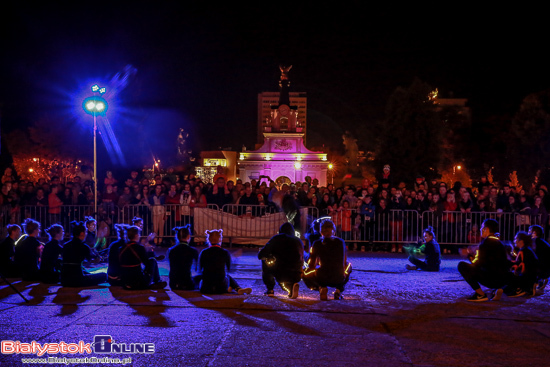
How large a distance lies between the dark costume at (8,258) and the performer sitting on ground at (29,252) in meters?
0.25

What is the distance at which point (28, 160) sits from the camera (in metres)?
43.4

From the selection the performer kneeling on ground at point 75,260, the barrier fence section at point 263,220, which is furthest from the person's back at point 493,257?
the performer kneeling on ground at point 75,260

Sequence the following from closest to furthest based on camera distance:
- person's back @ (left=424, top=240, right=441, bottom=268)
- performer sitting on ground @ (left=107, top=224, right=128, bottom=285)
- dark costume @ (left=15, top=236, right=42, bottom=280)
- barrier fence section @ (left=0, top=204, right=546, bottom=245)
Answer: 1. performer sitting on ground @ (left=107, top=224, right=128, bottom=285)
2. dark costume @ (left=15, top=236, right=42, bottom=280)
3. person's back @ (left=424, top=240, right=441, bottom=268)
4. barrier fence section @ (left=0, top=204, right=546, bottom=245)

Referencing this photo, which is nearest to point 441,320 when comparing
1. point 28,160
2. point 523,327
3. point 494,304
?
point 523,327

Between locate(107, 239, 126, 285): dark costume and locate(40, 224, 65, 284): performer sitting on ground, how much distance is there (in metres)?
1.02

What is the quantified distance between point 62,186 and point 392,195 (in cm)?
1014

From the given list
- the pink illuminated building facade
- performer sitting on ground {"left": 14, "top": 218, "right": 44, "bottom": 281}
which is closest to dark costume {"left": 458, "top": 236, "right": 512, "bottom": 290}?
performer sitting on ground {"left": 14, "top": 218, "right": 44, "bottom": 281}

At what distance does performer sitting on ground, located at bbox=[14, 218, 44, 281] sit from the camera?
9086mm

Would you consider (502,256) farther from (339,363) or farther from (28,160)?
(28,160)

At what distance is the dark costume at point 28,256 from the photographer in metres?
9.09

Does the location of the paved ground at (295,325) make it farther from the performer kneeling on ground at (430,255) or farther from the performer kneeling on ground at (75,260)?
the performer kneeling on ground at (430,255)

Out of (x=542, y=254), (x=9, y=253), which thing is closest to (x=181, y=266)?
(x=9, y=253)

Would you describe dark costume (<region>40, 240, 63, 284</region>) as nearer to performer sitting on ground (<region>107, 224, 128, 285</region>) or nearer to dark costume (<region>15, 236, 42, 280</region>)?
dark costume (<region>15, 236, 42, 280</region>)

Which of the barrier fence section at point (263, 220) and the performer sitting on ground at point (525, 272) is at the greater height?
the barrier fence section at point (263, 220)
